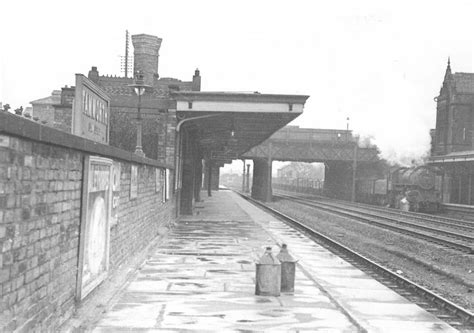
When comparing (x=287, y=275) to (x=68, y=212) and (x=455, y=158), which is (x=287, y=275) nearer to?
(x=68, y=212)

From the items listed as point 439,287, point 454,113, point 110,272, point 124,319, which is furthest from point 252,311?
point 454,113

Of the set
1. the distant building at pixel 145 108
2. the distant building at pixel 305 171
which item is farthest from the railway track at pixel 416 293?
the distant building at pixel 305 171

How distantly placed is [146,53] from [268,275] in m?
24.7

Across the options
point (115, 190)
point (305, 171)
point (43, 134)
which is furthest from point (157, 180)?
point (305, 171)

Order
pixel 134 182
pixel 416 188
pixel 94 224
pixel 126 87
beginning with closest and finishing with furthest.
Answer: pixel 94 224
pixel 134 182
pixel 126 87
pixel 416 188

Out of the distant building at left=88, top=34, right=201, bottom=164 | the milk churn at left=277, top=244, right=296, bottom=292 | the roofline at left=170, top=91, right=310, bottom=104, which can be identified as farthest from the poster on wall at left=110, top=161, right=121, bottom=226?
the roofline at left=170, top=91, right=310, bottom=104

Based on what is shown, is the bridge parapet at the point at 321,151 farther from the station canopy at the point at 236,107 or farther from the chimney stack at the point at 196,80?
the station canopy at the point at 236,107

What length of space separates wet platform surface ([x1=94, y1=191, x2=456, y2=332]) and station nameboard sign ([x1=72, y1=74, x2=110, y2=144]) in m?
2.23

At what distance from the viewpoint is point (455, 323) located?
25.1 ft

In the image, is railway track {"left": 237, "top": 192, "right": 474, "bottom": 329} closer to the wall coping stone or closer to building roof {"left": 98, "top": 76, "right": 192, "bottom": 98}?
the wall coping stone

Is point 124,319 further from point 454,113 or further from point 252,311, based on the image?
point 454,113

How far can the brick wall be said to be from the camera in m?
3.91

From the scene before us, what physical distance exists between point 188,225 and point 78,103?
1434 centimetres

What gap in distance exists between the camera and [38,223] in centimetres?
465
